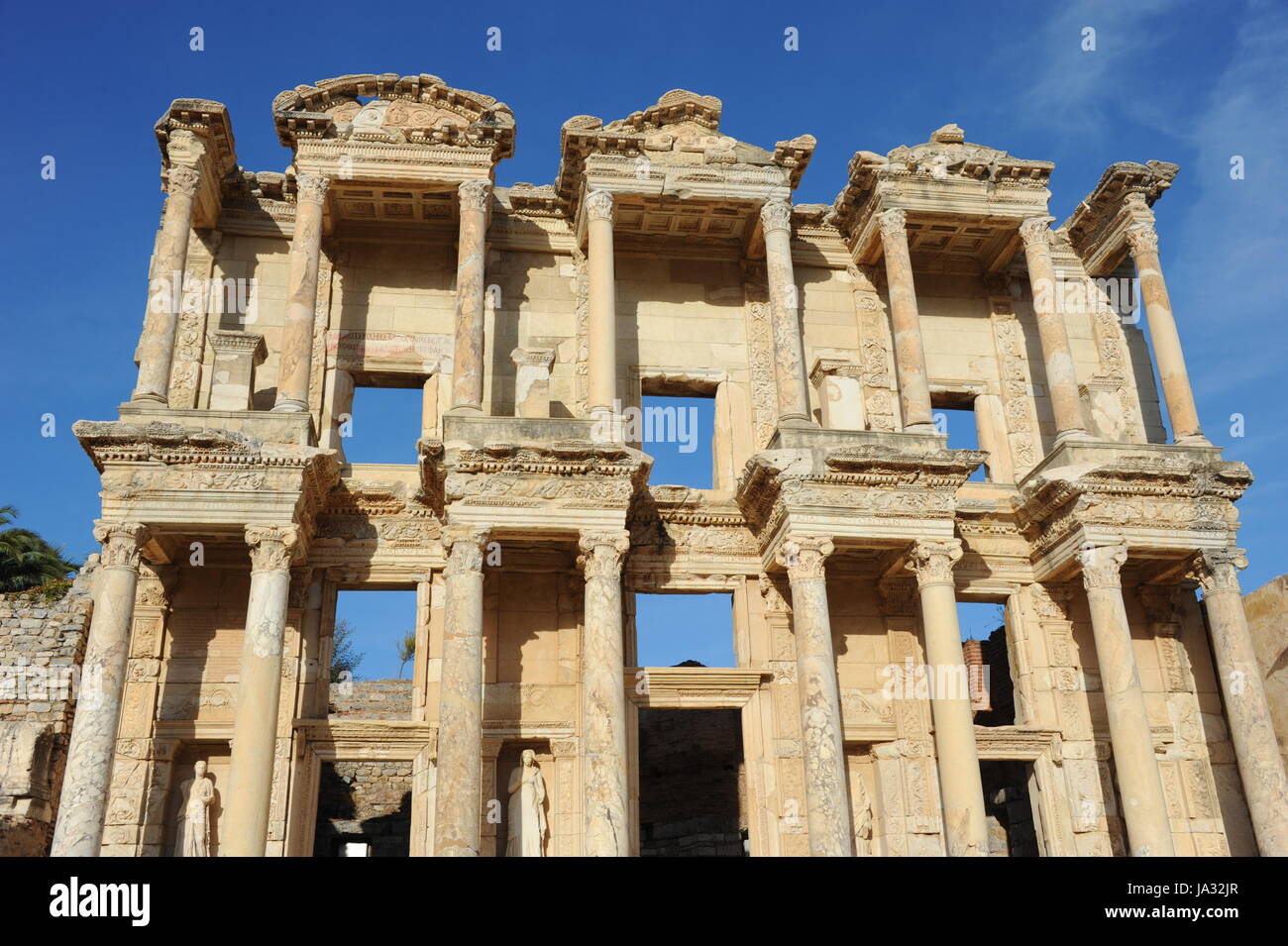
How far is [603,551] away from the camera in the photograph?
1465 cm

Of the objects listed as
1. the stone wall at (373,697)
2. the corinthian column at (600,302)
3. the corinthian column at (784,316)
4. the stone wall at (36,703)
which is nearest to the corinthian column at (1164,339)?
the corinthian column at (784,316)

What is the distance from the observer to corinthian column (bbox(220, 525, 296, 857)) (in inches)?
520

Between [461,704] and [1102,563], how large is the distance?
28.7ft

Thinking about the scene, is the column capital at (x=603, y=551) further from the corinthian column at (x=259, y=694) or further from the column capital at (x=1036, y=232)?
the column capital at (x=1036, y=232)

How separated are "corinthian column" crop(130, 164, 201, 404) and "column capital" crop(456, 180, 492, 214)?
376cm

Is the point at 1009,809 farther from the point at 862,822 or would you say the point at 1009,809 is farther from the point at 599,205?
the point at 599,205

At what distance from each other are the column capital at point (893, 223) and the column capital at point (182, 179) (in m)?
10.2

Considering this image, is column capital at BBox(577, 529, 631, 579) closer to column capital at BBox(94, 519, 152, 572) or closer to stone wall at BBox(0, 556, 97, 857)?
column capital at BBox(94, 519, 152, 572)

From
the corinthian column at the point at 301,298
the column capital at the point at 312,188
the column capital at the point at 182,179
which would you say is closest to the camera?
the corinthian column at the point at 301,298

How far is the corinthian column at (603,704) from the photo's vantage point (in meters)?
13.5

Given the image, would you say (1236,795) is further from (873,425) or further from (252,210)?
(252,210)

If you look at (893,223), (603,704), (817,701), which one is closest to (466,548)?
(603,704)
